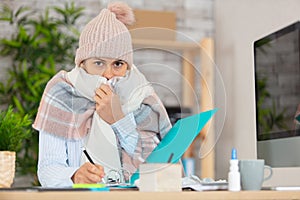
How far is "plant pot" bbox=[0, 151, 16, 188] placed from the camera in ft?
4.98

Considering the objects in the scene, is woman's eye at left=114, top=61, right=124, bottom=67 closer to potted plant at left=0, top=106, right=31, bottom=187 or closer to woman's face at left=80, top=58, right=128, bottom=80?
woman's face at left=80, top=58, right=128, bottom=80

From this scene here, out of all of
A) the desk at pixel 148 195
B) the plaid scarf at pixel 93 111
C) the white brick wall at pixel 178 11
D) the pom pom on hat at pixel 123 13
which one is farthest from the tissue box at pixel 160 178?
the white brick wall at pixel 178 11

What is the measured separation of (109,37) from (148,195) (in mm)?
498

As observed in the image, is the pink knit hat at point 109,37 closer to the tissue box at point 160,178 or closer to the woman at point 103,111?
the woman at point 103,111

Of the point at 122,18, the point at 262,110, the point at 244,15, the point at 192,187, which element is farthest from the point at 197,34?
the point at 192,187

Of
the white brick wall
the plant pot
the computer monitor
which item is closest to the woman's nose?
the plant pot

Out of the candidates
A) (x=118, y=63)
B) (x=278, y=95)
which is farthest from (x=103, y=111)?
(x=278, y=95)

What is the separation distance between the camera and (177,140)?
1519 millimetres

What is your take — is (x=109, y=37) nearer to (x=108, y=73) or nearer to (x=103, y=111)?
(x=108, y=73)

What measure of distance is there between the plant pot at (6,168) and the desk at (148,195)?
0.15 metres

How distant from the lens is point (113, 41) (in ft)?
5.38

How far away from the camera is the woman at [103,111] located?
5.41ft

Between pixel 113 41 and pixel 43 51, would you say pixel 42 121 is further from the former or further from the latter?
pixel 43 51

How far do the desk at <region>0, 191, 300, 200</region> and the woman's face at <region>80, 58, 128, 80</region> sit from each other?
0.42 metres
